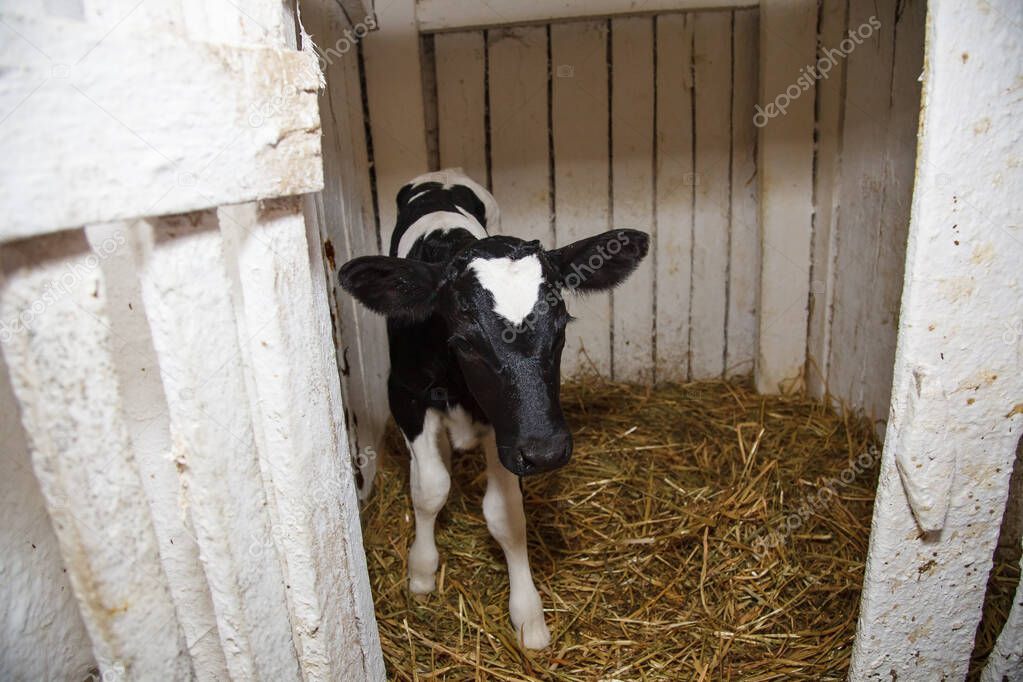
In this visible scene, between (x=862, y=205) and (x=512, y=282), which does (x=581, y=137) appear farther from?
(x=512, y=282)

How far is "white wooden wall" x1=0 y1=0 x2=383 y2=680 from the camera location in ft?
3.21

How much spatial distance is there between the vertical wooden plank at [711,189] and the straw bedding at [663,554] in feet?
1.57

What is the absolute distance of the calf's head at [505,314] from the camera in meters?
2.02

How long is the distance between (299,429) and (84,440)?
45 cm

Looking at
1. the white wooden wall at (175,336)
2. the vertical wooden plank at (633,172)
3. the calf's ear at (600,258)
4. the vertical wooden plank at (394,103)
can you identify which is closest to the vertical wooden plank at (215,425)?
the white wooden wall at (175,336)

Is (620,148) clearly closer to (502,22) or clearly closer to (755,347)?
(502,22)

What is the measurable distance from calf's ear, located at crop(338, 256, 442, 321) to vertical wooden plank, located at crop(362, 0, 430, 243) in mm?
1527

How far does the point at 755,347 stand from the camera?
4.03 metres

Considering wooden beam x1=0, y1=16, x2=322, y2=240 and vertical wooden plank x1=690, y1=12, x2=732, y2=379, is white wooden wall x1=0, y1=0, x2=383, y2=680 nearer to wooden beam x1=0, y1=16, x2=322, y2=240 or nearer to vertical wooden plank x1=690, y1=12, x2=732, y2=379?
wooden beam x1=0, y1=16, x2=322, y2=240

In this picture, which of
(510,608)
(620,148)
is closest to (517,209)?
(620,148)

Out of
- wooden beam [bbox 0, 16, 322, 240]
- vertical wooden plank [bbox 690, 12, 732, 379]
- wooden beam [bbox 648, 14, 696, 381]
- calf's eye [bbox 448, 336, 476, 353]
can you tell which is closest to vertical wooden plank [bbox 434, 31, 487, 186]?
wooden beam [bbox 648, 14, 696, 381]

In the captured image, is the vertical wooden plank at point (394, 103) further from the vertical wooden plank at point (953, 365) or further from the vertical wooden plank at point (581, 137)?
the vertical wooden plank at point (953, 365)

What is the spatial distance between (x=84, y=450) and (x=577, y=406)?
3.13 metres

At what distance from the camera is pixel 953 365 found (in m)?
1.56
